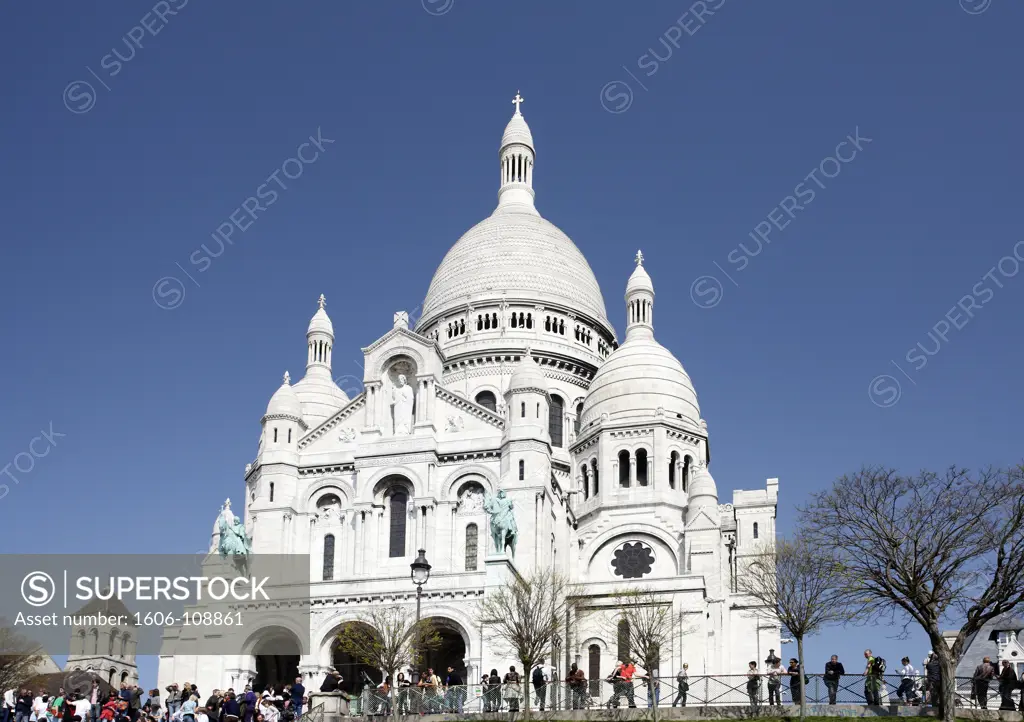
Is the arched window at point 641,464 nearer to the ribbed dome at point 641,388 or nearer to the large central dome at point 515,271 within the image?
the ribbed dome at point 641,388

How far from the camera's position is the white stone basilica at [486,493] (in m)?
65.2

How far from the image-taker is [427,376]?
71.2 meters

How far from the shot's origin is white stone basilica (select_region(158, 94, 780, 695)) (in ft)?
214

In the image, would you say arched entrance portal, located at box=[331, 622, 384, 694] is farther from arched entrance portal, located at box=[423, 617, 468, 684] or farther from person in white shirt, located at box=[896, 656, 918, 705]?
person in white shirt, located at box=[896, 656, 918, 705]

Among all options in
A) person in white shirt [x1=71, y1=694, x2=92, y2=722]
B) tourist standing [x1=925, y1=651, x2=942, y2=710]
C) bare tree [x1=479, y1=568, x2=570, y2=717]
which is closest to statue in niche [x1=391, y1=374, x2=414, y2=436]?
bare tree [x1=479, y1=568, x2=570, y2=717]

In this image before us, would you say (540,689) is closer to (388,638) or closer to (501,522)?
(388,638)

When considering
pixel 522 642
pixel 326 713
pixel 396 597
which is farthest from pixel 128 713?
pixel 396 597

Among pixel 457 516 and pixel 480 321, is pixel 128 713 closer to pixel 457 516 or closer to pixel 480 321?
pixel 457 516

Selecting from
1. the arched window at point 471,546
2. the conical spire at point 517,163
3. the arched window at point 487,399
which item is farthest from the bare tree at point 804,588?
the conical spire at point 517,163

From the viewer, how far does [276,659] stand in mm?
69000

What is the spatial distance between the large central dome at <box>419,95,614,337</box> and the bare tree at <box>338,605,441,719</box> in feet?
110

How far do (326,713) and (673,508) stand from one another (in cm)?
3739

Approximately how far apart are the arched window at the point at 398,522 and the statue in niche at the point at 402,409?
332cm

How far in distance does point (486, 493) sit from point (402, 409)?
6.81 metres
